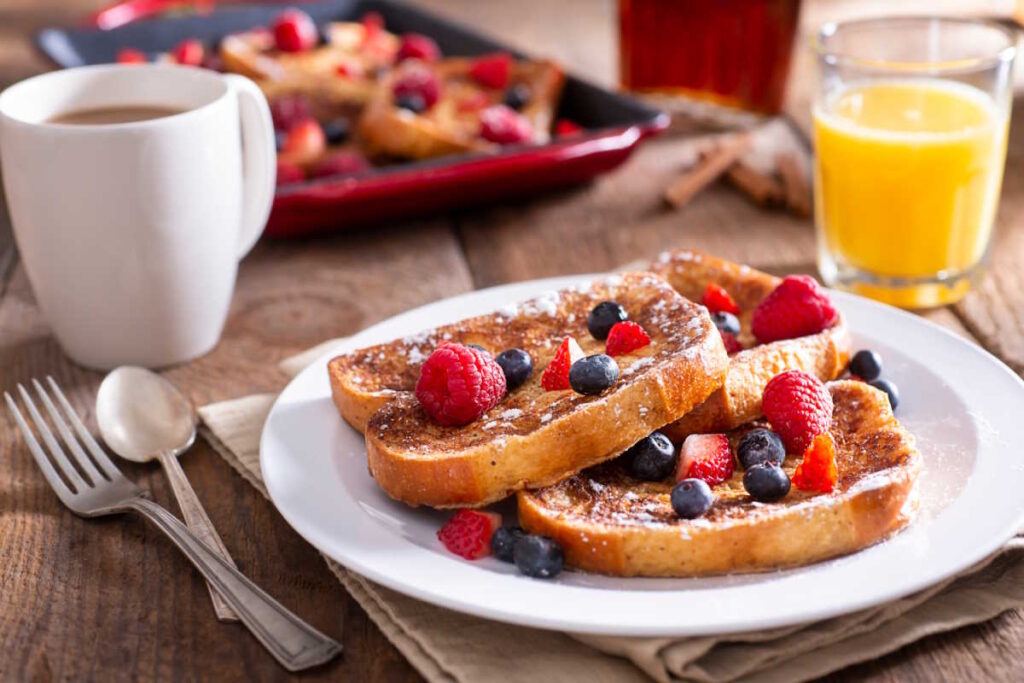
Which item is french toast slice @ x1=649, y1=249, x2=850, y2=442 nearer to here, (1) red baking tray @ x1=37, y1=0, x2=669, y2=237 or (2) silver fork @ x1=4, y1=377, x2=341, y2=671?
(2) silver fork @ x1=4, y1=377, x2=341, y2=671

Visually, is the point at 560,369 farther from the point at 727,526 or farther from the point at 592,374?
the point at 727,526

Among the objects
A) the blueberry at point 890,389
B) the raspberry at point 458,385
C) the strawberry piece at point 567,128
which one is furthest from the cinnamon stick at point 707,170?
the raspberry at point 458,385

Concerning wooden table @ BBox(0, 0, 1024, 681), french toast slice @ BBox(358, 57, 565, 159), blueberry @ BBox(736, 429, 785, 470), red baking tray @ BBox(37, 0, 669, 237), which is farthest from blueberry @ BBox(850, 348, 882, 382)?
french toast slice @ BBox(358, 57, 565, 159)

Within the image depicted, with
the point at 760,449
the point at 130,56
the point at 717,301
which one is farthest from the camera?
the point at 130,56

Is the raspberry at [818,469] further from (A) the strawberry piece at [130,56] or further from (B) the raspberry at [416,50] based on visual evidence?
(A) the strawberry piece at [130,56]

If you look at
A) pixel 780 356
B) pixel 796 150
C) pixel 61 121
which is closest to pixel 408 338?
pixel 780 356

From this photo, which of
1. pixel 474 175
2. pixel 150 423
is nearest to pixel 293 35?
pixel 474 175
